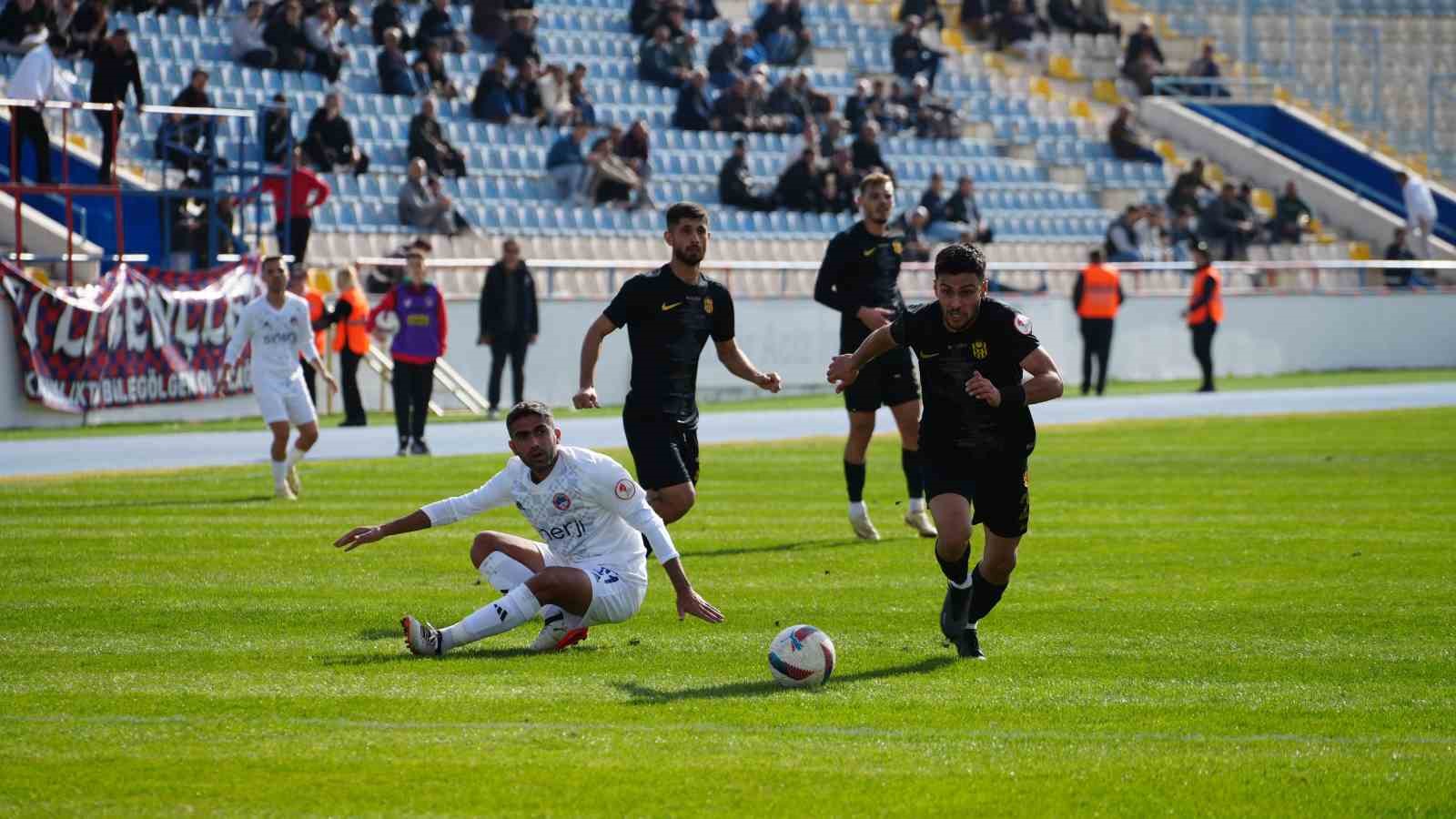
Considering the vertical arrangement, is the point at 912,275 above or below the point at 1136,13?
below

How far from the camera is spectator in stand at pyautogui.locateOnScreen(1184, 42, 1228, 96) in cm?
4566

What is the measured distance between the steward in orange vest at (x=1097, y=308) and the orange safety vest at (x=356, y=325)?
1205 centimetres

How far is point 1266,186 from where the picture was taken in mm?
43906

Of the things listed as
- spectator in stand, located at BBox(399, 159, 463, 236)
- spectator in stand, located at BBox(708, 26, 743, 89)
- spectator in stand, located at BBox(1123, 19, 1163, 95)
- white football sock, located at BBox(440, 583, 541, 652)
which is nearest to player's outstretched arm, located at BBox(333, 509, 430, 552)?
white football sock, located at BBox(440, 583, 541, 652)

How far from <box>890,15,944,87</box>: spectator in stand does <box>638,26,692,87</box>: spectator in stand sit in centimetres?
560

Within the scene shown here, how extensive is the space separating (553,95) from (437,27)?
2.16m

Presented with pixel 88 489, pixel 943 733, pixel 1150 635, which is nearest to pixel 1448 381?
pixel 88 489

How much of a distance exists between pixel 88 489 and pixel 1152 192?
2777 cm

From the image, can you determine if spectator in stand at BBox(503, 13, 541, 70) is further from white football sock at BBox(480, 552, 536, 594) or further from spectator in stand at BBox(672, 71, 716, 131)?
white football sock at BBox(480, 552, 536, 594)

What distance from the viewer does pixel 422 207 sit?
29.7 meters

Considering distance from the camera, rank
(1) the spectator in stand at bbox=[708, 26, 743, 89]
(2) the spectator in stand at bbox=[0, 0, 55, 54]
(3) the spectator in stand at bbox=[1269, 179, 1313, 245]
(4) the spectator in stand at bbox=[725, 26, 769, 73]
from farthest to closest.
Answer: (3) the spectator in stand at bbox=[1269, 179, 1313, 245] < (4) the spectator in stand at bbox=[725, 26, 769, 73] < (1) the spectator in stand at bbox=[708, 26, 743, 89] < (2) the spectator in stand at bbox=[0, 0, 55, 54]

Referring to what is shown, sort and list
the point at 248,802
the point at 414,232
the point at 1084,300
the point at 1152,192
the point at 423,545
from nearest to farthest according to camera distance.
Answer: the point at 248,802 < the point at 423,545 < the point at 414,232 < the point at 1084,300 < the point at 1152,192

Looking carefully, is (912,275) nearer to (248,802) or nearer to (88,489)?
(88,489)

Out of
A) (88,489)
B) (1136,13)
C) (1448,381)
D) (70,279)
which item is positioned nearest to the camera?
(88,489)
